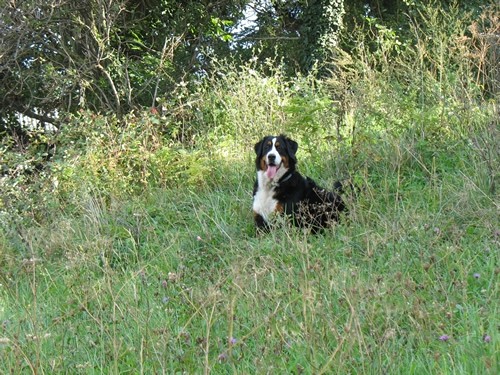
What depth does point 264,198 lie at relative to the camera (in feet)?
19.6

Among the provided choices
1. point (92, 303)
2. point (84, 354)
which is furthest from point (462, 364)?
point (92, 303)

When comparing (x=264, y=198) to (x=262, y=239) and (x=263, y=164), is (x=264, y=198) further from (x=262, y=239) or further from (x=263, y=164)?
(x=262, y=239)

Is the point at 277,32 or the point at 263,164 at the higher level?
the point at 277,32

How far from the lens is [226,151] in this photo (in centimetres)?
785

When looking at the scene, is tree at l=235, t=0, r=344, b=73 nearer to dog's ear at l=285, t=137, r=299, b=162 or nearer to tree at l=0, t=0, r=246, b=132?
tree at l=0, t=0, r=246, b=132

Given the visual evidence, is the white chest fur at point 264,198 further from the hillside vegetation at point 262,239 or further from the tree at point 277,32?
the tree at point 277,32

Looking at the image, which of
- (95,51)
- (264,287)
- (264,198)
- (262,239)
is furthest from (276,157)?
(95,51)

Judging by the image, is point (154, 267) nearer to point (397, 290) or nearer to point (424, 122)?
point (397, 290)

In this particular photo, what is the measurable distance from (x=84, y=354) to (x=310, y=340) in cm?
124

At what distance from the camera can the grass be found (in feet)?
8.97

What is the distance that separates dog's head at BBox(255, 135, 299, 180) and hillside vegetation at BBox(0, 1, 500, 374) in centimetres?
48

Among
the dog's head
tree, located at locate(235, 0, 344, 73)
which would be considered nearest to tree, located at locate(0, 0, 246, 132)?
tree, located at locate(235, 0, 344, 73)

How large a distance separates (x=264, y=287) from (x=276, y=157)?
2.63 metres

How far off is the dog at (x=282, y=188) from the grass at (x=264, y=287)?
321 mm
